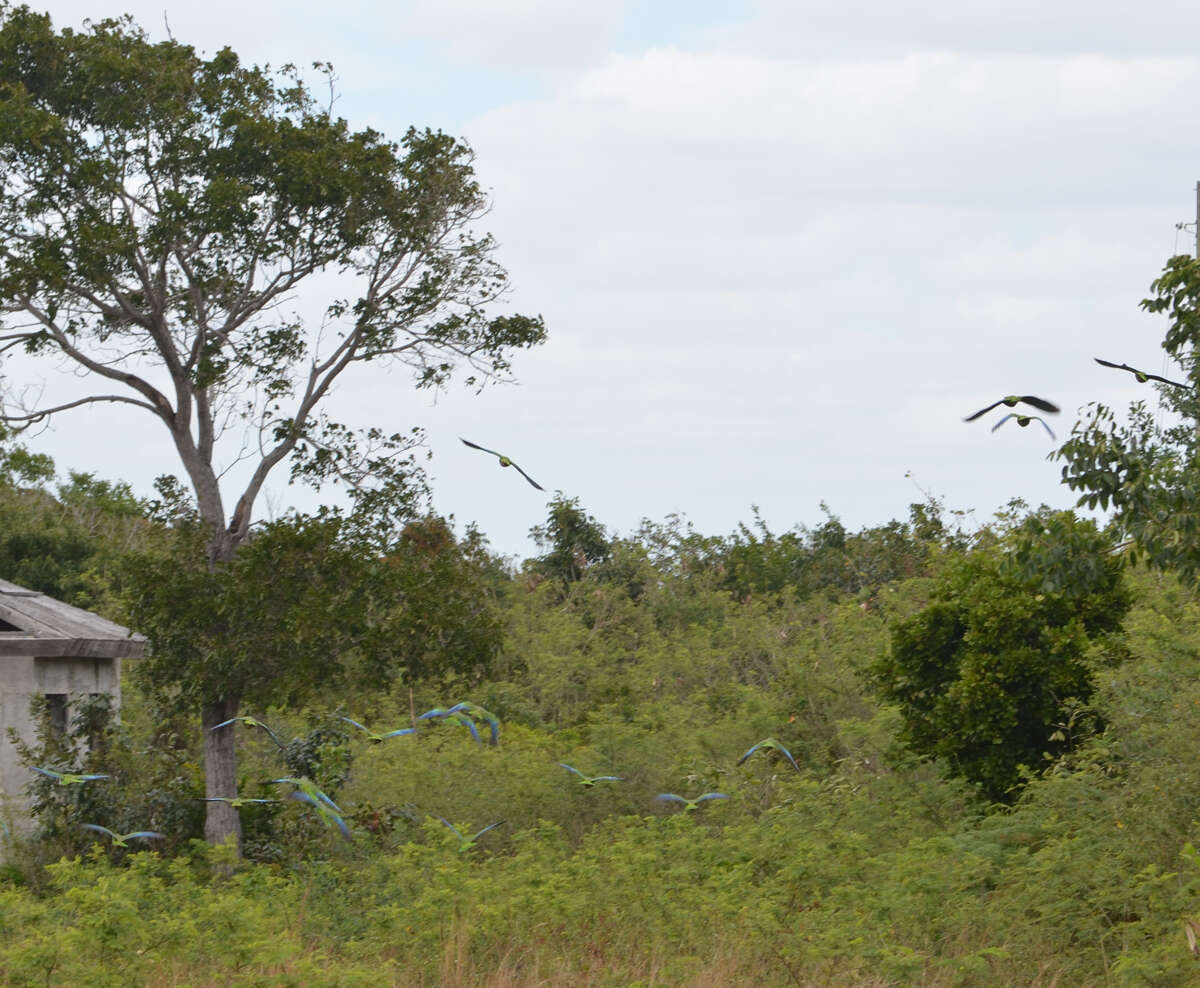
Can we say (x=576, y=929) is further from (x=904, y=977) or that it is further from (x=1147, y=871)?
(x=1147, y=871)

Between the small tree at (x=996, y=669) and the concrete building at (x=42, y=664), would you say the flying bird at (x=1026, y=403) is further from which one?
the concrete building at (x=42, y=664)

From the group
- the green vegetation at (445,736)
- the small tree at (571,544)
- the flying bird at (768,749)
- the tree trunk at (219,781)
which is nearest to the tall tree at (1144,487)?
the green vegetation at (445,736)

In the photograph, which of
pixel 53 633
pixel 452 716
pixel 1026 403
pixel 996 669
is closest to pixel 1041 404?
pixel 1026 403

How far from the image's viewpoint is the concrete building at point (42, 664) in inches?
667

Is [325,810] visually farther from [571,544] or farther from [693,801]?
[571,544]

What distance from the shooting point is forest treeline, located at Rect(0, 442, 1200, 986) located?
9734 millimetres

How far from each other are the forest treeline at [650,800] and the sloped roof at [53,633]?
0.76 metres

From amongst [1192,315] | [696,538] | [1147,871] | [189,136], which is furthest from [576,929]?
[696,538]

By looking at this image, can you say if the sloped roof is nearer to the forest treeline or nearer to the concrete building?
the concrete building

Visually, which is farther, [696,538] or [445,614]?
[696,538]

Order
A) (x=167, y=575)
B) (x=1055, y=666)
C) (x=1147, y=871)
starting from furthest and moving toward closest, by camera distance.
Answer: (x=167, y=575)
(x=1055, y=666)
(x=1147, y=871)

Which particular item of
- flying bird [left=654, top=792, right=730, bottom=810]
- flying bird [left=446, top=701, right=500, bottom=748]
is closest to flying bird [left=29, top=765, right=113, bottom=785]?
flying bird [left=446, top=701, right=500, bottom=748]

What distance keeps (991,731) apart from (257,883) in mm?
7037

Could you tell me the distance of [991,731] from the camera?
13523 mm
